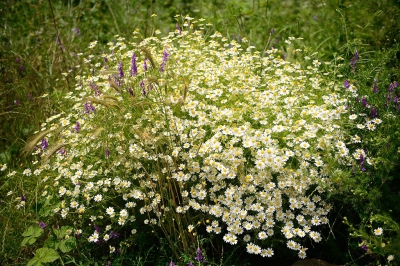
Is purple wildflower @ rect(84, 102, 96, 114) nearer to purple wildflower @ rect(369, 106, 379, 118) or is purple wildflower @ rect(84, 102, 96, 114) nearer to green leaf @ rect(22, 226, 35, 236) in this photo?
green leaf @ rect(22, 226, 35, 236)

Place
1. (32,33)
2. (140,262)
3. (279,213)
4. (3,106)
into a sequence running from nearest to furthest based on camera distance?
(279,213)
(140,262)
(3,106)
(32,33)

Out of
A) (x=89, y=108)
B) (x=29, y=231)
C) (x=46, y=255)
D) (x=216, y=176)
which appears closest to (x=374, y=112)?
(x=216, y=176)

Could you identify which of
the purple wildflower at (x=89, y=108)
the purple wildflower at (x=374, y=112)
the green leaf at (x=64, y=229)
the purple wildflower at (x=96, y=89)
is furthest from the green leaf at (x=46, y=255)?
the purple wildflower at (x=374, y=112)

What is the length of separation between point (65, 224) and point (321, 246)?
5.46ft

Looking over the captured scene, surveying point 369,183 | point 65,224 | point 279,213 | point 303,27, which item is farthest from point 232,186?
point 303,27

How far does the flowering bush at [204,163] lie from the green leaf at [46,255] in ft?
0.57

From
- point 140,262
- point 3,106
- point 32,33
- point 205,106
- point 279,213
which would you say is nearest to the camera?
point 279,213

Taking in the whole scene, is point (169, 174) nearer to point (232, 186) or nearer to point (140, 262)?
point (232, 186)

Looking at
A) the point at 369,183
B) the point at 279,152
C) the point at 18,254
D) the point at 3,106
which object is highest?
the point at 279,152

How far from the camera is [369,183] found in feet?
7.80

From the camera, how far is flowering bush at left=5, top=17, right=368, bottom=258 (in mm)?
2350

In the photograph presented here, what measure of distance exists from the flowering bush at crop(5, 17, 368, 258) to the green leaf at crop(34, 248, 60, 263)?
0.17 m

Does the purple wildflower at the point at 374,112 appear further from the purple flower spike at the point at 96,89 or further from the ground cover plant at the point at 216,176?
the purple flower spike at the point at 96,89

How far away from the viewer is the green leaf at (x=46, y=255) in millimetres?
2430
